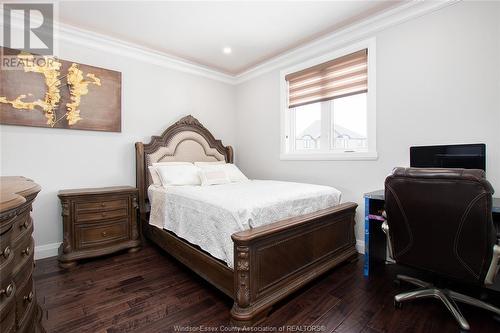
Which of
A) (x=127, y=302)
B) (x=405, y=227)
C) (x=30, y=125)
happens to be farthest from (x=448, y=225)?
(x=30, y=125)

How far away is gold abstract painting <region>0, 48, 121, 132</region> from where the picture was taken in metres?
2.59

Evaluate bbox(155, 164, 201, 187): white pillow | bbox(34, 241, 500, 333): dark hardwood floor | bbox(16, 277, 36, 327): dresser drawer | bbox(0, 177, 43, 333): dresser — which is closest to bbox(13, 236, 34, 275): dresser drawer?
bbox(0, 177, 43, 333): dresser

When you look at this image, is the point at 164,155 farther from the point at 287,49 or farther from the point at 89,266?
the point at 287,49

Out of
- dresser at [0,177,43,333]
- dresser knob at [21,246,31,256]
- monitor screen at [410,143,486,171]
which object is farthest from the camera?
monitor screen at [410,143,486,171]

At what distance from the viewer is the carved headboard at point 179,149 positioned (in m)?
3.37

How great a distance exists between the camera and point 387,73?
2654 millimetres

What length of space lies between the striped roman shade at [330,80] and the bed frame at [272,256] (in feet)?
4.84

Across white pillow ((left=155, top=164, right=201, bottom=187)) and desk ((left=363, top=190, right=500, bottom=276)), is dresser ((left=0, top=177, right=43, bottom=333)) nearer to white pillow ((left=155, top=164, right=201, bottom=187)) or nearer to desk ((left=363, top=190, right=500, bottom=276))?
white pillow ((left=155, top=164, right=201, bottom=187))

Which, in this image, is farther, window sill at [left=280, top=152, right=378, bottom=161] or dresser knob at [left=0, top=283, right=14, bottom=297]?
window sill at [left=280, top=152, right=378, bottom=161]

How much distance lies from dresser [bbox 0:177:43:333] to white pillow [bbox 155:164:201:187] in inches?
66.8

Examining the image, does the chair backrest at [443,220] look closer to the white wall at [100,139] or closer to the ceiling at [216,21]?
the ceiling at [216,21]

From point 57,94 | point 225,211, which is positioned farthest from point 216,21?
point 225,211

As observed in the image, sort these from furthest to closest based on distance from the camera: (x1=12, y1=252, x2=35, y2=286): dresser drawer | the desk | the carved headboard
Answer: the carved headboard
the desk
(x1=12, y1=252, x2=35, y2=286): dresser drawer
